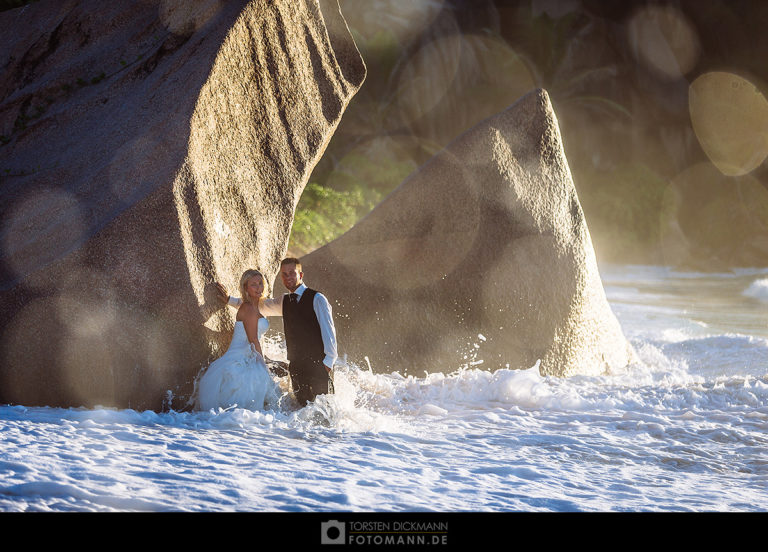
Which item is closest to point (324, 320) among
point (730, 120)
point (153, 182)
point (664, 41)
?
point (153, 182)

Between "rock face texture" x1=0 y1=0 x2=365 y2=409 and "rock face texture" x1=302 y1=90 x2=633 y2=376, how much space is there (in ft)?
4.74

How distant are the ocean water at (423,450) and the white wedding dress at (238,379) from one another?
9 cm

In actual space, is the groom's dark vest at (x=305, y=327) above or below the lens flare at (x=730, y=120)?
below

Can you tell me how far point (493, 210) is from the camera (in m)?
7.05

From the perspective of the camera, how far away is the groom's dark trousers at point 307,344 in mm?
4891

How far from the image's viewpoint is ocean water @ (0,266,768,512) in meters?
3.54

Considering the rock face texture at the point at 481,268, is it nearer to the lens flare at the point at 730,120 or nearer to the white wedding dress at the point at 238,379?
the white wedding dress at the point at 238,379

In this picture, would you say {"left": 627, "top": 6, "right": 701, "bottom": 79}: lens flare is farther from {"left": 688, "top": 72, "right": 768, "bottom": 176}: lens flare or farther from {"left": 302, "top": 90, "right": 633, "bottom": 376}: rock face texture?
{"left": 302, "top": 90, "right": 633, "bottom": 376}: rock face texture

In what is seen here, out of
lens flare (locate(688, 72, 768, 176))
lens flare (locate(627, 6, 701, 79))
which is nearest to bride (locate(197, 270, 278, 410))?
lens flare (locate(688, 72, 768, 176))

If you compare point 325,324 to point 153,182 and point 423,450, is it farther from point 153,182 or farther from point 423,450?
point 153,182

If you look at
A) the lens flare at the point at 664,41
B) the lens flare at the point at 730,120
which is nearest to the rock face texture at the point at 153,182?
the lens flare at the point at 730,120

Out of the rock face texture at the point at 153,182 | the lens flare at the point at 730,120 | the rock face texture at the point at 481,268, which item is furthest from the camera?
the lens flare at the point at 730,120
